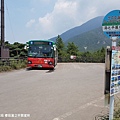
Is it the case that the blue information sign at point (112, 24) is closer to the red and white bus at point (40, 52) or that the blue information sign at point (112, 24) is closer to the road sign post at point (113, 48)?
the road sign post at point (113, 48)

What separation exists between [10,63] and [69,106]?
14808 millimetres

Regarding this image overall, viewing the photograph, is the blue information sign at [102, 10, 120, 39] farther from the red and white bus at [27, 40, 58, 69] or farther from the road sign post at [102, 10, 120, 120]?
the red and white bus at [27, 40, 58, 69]

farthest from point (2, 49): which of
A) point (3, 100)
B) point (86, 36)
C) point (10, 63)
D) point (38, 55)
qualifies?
point (86, 36)

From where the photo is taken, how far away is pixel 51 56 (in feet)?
65.1

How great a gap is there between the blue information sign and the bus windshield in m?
15.2

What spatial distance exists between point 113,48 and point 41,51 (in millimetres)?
15688

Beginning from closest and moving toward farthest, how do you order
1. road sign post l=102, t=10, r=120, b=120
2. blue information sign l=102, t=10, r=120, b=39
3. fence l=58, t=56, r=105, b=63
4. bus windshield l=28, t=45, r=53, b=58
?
1. road sign post l=102, t=10, r=120, b=120
2. blue information sign l=102, t=10, r=120, b=39
3. bus windshield l=28, t=45, r=53, b=58
4. fence l=58, t=56, r=105, b=63

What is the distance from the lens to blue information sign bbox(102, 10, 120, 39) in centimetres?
436

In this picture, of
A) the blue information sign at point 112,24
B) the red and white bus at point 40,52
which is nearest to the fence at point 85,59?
the red and white bus at point 40,52

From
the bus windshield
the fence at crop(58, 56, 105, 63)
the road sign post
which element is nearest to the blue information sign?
the road sign post

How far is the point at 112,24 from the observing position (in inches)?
173

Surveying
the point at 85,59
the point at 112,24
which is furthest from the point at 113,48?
the point at 85,59

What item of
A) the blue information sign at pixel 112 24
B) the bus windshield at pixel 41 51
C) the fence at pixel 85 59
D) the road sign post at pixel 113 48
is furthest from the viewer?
the fence at pixel 85 59

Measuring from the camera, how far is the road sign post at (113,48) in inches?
167
